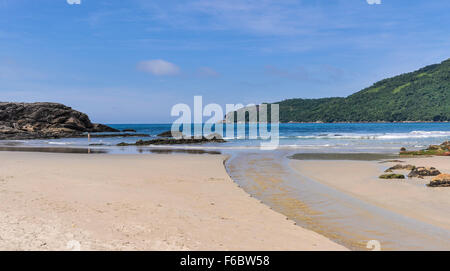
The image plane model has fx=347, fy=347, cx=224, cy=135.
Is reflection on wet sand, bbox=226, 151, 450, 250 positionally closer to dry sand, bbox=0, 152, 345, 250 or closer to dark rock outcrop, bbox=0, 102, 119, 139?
dry sand, bbox=0, 152, 345, 250

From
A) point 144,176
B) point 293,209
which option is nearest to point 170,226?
point 293,209

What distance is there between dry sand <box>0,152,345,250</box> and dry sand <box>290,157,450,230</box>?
343 centimetres

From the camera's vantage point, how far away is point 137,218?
6973 millimetres

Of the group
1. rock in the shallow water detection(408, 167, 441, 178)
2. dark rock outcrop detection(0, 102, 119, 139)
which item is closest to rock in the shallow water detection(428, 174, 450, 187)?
rock in the shallow water detection(408, 167, 441, 178)

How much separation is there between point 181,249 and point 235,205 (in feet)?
12.3

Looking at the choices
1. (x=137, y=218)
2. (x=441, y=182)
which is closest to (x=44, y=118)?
(x=137, y=218)

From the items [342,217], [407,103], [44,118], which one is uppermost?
[407,103]

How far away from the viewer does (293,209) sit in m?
8.80

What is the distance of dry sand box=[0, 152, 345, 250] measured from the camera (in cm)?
543

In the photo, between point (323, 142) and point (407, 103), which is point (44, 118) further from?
point (407, 103)

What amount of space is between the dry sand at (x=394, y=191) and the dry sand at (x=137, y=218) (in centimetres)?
343

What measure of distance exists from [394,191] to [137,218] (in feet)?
26.9

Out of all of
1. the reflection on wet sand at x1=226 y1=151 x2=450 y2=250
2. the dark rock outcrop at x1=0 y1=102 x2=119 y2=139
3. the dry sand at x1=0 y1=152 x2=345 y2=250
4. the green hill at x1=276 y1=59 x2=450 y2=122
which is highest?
the green hill at x1=276 y1=59 x2=450 y2=122
